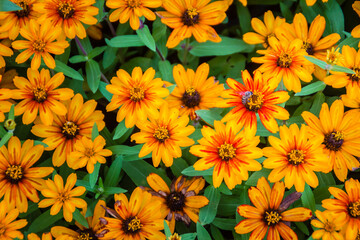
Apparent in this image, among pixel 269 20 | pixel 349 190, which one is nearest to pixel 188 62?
pixel 269 20

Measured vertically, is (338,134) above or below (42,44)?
below

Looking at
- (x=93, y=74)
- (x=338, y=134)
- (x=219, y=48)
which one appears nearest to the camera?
(x=338, y=134)

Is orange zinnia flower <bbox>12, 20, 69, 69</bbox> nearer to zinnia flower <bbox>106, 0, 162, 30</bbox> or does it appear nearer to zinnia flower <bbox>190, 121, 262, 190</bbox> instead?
zinnia flower <bbox>106, 0, 162, 30</bbox>

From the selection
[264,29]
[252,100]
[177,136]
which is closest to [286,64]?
[252,100]

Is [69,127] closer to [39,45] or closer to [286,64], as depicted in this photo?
[39,45]

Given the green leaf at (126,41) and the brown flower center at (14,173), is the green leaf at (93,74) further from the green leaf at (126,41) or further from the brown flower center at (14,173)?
the brown flower center at (14,173)

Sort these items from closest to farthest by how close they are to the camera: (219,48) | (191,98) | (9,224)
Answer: (9,224)
(191,98)
(219,48)

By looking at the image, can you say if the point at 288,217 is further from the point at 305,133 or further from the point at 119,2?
the point at 119,2
